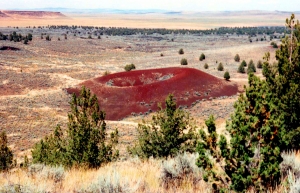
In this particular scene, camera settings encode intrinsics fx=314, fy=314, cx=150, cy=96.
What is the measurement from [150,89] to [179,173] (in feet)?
89.0

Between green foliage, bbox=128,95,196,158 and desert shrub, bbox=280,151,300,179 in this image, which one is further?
green foliage, bbox=128,95,196,158

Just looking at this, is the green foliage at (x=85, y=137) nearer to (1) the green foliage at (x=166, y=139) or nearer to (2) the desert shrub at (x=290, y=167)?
(1) the green foliage at (x=166, y=139)

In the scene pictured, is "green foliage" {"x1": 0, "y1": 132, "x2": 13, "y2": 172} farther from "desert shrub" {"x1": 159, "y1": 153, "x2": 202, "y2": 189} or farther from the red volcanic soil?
the red volcanic soil

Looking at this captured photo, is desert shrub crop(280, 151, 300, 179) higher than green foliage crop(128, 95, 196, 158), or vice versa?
desert shrub crop(280, 151, 300, 179)

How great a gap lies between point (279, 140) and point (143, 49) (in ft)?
266

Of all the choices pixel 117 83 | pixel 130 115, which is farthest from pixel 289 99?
pixel 117 83

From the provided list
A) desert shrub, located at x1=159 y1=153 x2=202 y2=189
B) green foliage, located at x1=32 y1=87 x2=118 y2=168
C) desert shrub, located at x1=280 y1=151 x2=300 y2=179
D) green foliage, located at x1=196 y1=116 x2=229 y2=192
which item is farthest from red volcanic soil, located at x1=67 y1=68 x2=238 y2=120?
green foliage, located at x1=196 y1=116 x2=229 y2=192

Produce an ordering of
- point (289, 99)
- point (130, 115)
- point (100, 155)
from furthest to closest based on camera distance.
Result: point (130, 115) < point (100, 155) < point (289, 99)

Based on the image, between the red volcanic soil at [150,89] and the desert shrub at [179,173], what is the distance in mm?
23404

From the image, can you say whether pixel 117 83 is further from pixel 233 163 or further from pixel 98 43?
pixel 98 43

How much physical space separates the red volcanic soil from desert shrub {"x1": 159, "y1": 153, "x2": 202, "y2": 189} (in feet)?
76.8

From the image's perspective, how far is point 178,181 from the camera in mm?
6426

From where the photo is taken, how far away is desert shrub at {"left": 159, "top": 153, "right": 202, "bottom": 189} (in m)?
6.35

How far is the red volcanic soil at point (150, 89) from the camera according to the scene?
1241 inches
